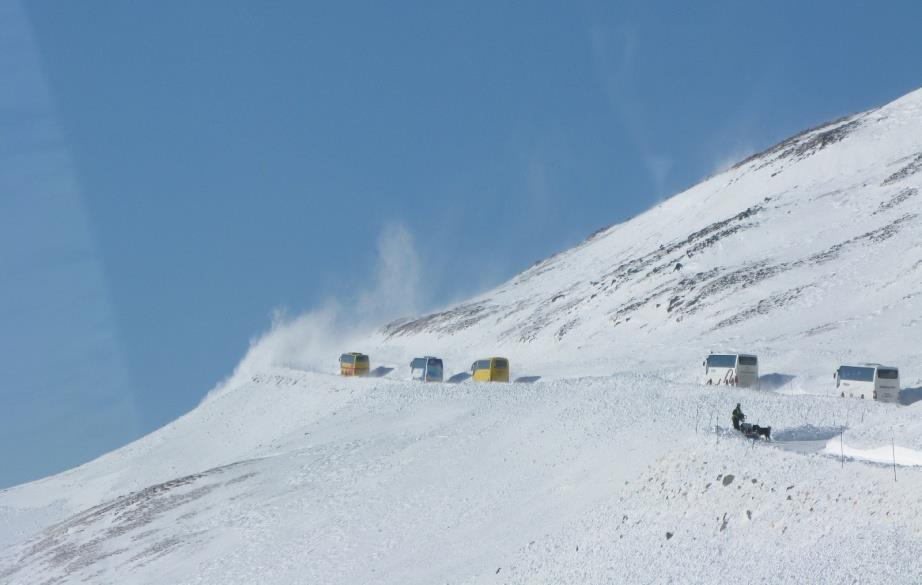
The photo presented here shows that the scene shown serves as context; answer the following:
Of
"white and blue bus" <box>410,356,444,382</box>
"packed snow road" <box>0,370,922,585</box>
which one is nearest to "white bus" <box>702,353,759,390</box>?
"packed snow road" <box>0,370,922,585</box>

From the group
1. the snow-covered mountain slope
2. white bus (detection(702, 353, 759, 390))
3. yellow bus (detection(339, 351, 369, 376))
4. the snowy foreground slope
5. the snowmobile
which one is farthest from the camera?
yellow bus (detection(339, 351, 369, 376))

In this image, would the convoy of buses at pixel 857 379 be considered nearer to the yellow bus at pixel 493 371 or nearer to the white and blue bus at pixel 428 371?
the yellow bus at pixel 493 371

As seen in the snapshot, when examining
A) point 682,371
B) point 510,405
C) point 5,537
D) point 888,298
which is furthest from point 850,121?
point 5,537

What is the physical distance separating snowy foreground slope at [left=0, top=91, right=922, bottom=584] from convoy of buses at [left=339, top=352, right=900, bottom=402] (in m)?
2.36

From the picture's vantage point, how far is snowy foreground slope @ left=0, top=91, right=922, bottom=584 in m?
25.4

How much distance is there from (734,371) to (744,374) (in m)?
0.47

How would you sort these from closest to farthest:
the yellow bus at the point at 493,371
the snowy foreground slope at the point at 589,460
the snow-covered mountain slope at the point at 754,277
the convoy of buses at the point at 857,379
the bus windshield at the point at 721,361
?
the snowy foreground slope at the point at 589,460 < the convoy of buses at the point at 857,379 < the bus windshield at the point at 721,361 < the yellow bus at the point at 493,371 < the snow-covered mountain slope at the point at 754,277

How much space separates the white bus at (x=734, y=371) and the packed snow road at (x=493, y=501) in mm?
6019

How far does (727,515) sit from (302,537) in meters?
16.3

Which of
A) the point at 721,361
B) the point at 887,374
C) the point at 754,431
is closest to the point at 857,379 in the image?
the point at 887,374

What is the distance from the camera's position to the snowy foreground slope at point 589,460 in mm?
25406

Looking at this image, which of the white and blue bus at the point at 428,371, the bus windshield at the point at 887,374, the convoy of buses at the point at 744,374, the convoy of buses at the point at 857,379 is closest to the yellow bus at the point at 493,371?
the convoy of buses at the point at 744,374

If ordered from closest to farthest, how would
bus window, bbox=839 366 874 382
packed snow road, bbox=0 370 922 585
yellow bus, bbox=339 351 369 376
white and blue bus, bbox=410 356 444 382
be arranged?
packed snow road, bbox=0 370 922 585, bus window, bbox=839 366 874 382, white and blue bus, bbox=410 356 444 382, yellow bus, bbox=339 351 369 376

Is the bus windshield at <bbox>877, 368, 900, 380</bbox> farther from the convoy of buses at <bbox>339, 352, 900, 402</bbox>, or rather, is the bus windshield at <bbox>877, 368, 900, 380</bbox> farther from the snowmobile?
the snowmobile
